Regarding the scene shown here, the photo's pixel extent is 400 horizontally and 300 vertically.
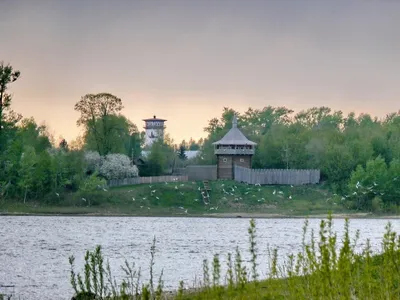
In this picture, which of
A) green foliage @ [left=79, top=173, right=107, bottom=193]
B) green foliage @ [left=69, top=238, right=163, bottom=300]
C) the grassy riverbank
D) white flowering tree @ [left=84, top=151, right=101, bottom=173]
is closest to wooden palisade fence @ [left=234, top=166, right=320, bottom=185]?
the grassy riverbank

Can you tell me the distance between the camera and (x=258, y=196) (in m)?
112

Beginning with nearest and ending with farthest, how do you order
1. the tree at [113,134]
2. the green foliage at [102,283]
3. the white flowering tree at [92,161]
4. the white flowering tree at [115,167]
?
the green foliage at [102,283] < the white flowering tree at [115,167] < the white flowering tree at [92,161] < the tree at [113,134]

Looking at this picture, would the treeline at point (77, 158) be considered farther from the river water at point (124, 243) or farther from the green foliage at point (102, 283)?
the green foliage at point (102, 283)

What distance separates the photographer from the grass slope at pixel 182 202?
10638cm

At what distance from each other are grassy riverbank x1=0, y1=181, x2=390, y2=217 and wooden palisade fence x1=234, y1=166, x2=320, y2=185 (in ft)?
12.1

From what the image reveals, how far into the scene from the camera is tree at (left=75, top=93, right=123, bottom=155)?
A: 388 ft

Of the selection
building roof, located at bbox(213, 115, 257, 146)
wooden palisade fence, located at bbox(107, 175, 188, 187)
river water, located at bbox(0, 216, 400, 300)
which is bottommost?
river water, located at bbox(0, 216, 400, 300)

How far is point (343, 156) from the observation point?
11831 centimetres

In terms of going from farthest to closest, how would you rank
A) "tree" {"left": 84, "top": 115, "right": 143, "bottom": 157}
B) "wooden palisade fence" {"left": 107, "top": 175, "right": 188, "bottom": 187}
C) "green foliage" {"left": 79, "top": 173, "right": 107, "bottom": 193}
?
1. "tree" {"left": 84, "top": 115, "right": 143, "bottom": 157}
2. "wooden palisade fence" {"left": 107, "top": 175, "right": 188, "bottom": 187}
3. "green foliage" {"left": 79, "top": 173, "right": 107, "bottom": 193}

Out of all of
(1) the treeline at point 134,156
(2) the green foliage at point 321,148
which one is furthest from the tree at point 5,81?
(2) the green foliage at point 321,148

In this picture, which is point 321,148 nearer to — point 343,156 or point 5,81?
point 343,156

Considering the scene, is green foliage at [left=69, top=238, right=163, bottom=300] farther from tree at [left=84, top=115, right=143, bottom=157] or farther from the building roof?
the building roof

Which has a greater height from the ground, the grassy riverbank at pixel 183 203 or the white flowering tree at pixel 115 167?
the white flowering tree at pixel 115 167

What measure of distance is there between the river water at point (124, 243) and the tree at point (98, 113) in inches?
732
